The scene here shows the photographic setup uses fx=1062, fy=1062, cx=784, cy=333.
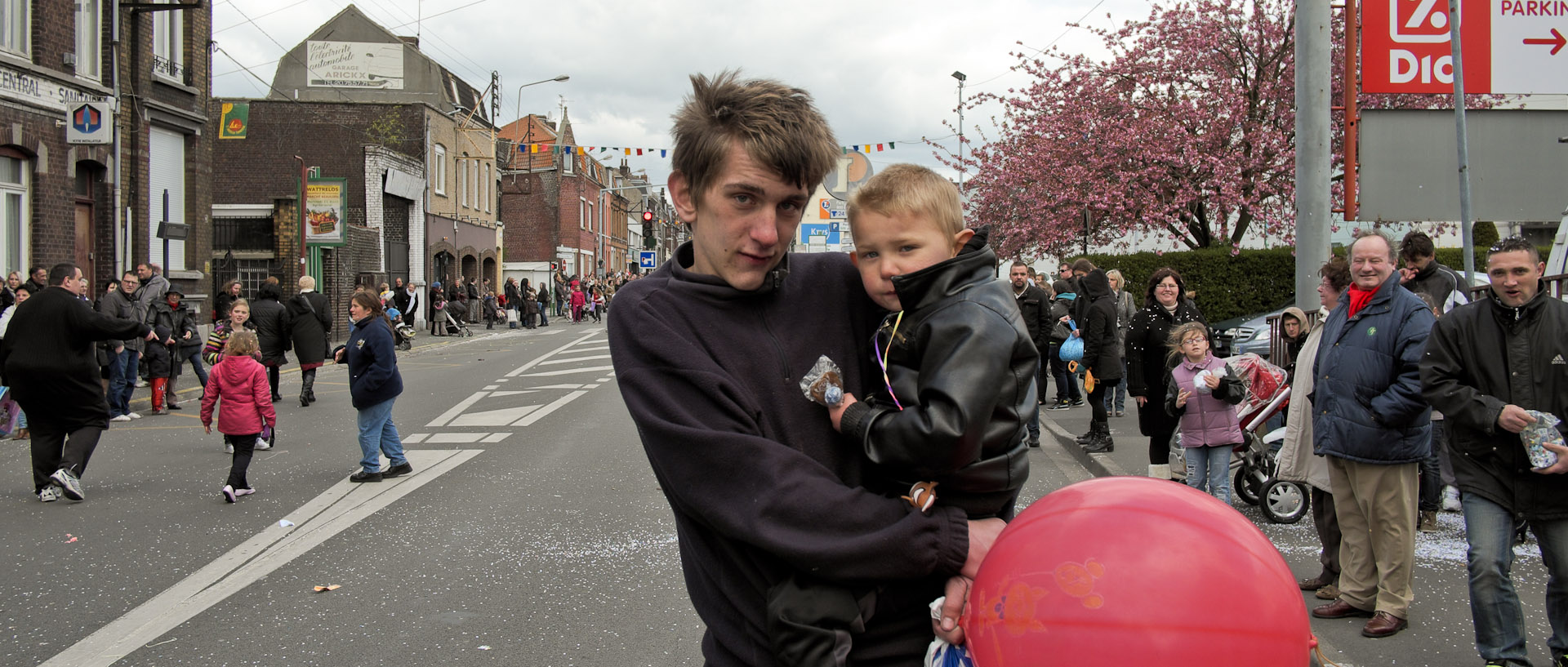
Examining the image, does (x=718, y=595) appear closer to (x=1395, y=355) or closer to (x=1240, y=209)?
(x=1395, y=355)

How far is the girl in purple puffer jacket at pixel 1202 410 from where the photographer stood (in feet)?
23.2

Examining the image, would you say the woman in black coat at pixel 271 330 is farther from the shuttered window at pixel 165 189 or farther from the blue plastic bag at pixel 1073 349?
the blue plastic bag at pixel 1073 349

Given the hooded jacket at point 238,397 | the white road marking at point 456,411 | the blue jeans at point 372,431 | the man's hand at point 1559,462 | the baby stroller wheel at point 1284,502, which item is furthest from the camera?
the white road marking at point 456,411

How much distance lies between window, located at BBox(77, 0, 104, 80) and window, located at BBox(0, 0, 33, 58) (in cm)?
105

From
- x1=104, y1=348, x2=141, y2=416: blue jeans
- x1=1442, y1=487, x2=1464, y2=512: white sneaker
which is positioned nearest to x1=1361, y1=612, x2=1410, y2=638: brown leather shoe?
x1=1442, y1=487, x2=1464, y2=512: white sneaker

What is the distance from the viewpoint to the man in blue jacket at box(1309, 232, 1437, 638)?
5.05 metres

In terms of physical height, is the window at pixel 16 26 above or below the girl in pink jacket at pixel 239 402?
above

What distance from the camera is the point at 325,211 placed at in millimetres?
27531

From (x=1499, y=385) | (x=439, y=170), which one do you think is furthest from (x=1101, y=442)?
(x=439, y=170)

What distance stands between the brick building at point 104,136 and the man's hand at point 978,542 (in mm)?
19875

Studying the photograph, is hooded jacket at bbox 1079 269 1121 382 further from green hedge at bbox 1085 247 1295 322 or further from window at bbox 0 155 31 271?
window at bbox 0 155 31 271

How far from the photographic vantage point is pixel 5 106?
1694 cm

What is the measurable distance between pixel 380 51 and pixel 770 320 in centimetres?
4716

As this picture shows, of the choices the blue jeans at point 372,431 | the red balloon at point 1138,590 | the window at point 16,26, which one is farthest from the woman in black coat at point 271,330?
the red balloon at point 1138,590
